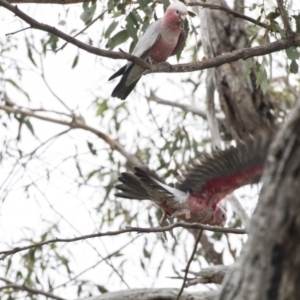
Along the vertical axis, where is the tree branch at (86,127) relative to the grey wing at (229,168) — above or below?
above

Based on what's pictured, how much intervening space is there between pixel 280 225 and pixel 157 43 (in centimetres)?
228

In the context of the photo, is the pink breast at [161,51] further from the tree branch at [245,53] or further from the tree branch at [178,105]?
the tree branch at [178,105]

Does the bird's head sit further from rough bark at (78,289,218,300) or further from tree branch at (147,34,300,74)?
rough bark at (78,289,218,300)

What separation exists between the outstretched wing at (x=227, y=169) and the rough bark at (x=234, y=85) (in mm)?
1375

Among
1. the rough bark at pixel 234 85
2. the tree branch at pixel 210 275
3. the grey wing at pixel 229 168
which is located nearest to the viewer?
the grey wing at pixel 229 168

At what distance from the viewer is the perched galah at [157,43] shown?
337 cm

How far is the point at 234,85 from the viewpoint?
4.76m

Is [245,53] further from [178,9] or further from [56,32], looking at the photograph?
[56,32]

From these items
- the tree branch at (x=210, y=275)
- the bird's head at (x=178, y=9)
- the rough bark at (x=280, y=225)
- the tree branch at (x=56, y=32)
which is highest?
the bird's head at (x=178, y=9)

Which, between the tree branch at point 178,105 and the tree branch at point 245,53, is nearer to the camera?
the tree branch at point 245,53

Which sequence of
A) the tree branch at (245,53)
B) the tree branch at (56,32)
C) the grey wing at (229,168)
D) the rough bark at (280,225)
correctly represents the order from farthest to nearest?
1. the grey wing at (229,168)
2. the tree branch at (245,53)
3. the tree branch at (56,32)
4. the rough bark at (280,225)

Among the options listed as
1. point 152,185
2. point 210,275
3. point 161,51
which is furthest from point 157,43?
point 210,275

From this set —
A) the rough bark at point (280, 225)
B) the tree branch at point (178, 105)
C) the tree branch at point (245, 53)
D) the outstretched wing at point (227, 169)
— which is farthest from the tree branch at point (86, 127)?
the rough bark at point (280, 225)

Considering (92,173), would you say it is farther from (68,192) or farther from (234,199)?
(234,199)
